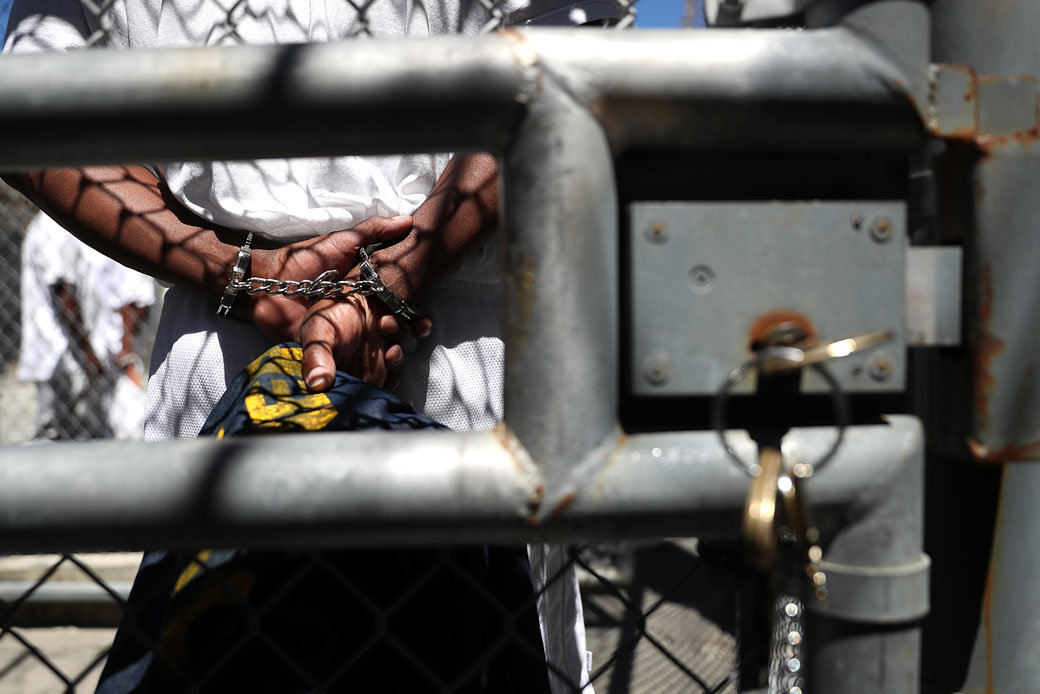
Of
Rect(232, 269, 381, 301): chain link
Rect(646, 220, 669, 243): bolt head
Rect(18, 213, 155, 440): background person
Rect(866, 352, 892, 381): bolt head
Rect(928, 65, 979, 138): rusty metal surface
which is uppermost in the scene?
Rect(928, 65, 979, 138): rusty metal surface

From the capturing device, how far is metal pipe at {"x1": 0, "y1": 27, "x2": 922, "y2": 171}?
51cm

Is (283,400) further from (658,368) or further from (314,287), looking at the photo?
(658,368)

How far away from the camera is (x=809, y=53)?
0.52 m

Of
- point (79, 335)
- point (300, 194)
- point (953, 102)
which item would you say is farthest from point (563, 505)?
point (79, 335)

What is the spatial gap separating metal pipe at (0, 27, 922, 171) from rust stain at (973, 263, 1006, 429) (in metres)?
0.13

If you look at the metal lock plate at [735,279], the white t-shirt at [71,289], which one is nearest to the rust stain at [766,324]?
the metal lock plate at [735,279]

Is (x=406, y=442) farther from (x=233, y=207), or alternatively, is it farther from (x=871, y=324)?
(x=233, y=207)

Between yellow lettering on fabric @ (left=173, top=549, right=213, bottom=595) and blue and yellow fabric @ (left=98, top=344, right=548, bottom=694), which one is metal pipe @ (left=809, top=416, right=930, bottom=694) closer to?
blue and yellow fabric @ (left=98, top=344, right=548, bottom=694)

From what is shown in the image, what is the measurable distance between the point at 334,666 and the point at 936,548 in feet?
1.90

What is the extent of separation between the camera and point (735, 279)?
21.5 inches

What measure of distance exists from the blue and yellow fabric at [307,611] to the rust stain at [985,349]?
1.61 feet

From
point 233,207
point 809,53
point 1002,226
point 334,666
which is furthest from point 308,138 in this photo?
point 233,207

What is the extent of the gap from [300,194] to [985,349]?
0.93m

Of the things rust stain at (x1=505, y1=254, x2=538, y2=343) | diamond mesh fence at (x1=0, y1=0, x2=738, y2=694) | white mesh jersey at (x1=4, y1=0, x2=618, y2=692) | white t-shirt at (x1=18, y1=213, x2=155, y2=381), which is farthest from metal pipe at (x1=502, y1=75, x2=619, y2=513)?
white t-shirt at (x1=18, y1=213, x2=155, y2=381)
